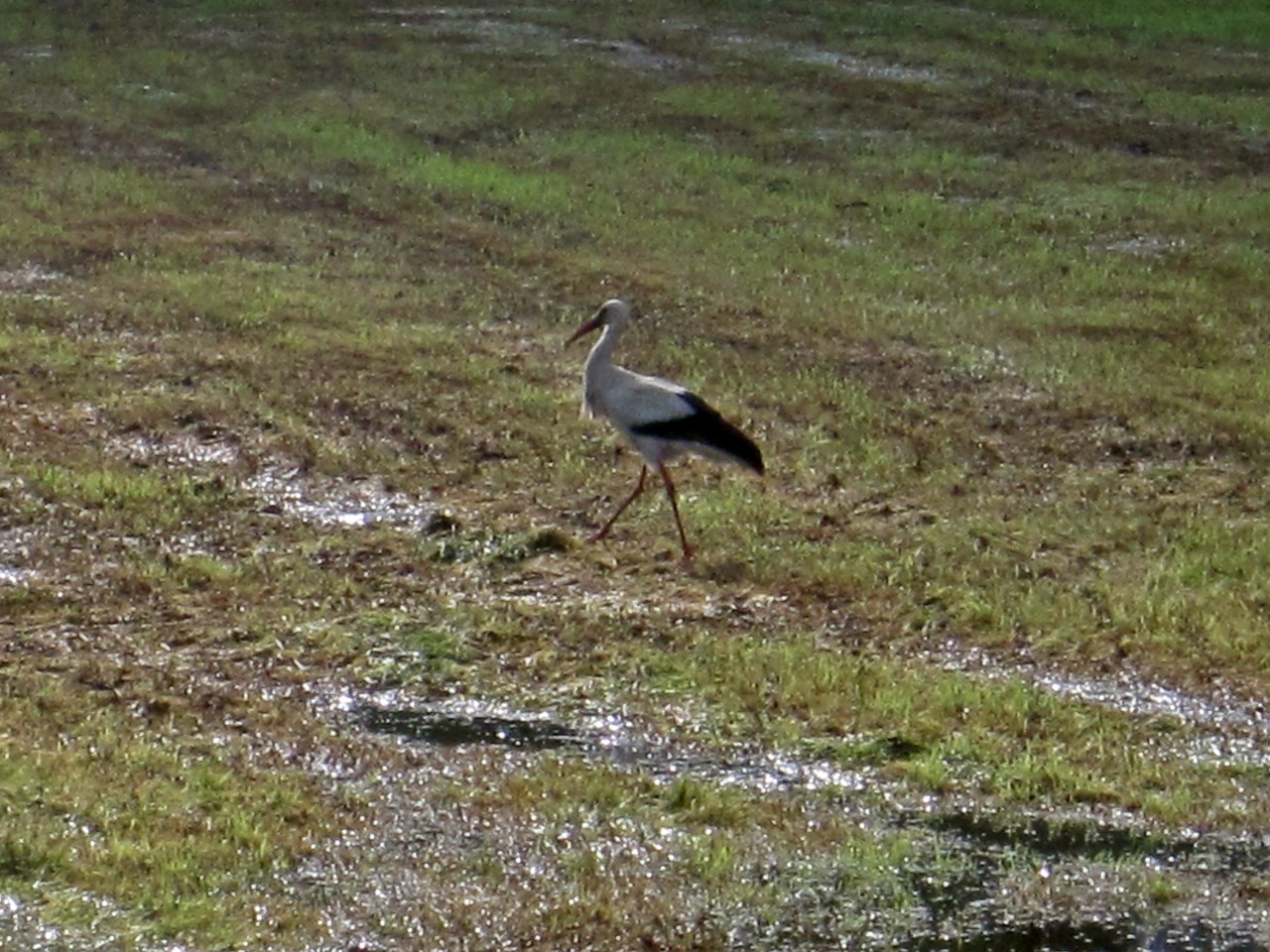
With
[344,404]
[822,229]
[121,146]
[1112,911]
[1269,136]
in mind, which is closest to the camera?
[1112,911]

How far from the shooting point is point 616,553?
9805 mm

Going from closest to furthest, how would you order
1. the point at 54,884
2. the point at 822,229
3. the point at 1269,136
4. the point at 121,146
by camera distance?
the point at 54,884, the point at 822,229, the point at 121,146, the point at 1269,136

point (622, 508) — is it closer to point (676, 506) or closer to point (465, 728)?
point (676, 506)

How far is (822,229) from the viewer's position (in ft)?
60.2

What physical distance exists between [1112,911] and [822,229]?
485 inches

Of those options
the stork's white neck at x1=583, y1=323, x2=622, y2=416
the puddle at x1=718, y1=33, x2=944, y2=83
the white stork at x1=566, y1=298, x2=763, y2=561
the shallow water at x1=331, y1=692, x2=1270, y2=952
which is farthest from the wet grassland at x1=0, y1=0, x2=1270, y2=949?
the puddle at x1=718, y1=33, x2=944, y2=83

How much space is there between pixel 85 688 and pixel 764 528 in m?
3.52

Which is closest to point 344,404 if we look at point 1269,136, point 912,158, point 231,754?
point 231,754

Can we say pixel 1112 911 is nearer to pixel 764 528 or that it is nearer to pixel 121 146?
pixel 764 528

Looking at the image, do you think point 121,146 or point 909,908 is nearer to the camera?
point 909,908

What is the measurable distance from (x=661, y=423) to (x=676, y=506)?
40cm

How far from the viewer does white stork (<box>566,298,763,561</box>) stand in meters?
10.1

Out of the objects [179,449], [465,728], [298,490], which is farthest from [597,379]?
[465,728]

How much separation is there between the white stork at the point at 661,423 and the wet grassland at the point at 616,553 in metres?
0.27
